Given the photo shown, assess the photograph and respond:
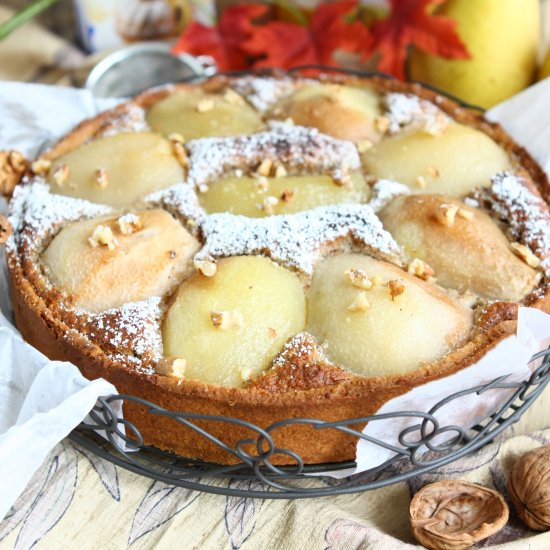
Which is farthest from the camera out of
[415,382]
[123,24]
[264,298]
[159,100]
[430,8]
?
[123,24]

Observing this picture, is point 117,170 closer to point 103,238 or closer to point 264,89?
point 103,238

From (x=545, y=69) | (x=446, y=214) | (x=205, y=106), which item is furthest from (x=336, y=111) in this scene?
(x=545, y=69)

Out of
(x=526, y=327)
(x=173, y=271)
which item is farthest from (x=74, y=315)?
(x=526, y=327)

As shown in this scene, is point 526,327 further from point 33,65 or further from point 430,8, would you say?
point 33,65

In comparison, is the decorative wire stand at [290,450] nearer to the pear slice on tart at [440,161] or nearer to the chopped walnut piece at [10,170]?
the pear slice on tart at [440,161]

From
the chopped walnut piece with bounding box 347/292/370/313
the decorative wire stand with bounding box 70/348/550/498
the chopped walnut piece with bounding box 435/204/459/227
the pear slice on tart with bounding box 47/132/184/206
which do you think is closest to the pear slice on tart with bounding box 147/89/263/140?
the pear slice on tart with bounding box 47/132/184/206

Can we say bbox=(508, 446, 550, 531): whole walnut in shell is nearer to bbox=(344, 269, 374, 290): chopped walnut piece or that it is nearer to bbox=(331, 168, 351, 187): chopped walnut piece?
bbox=(344, 269, 374, 290): chopped walnut piece
